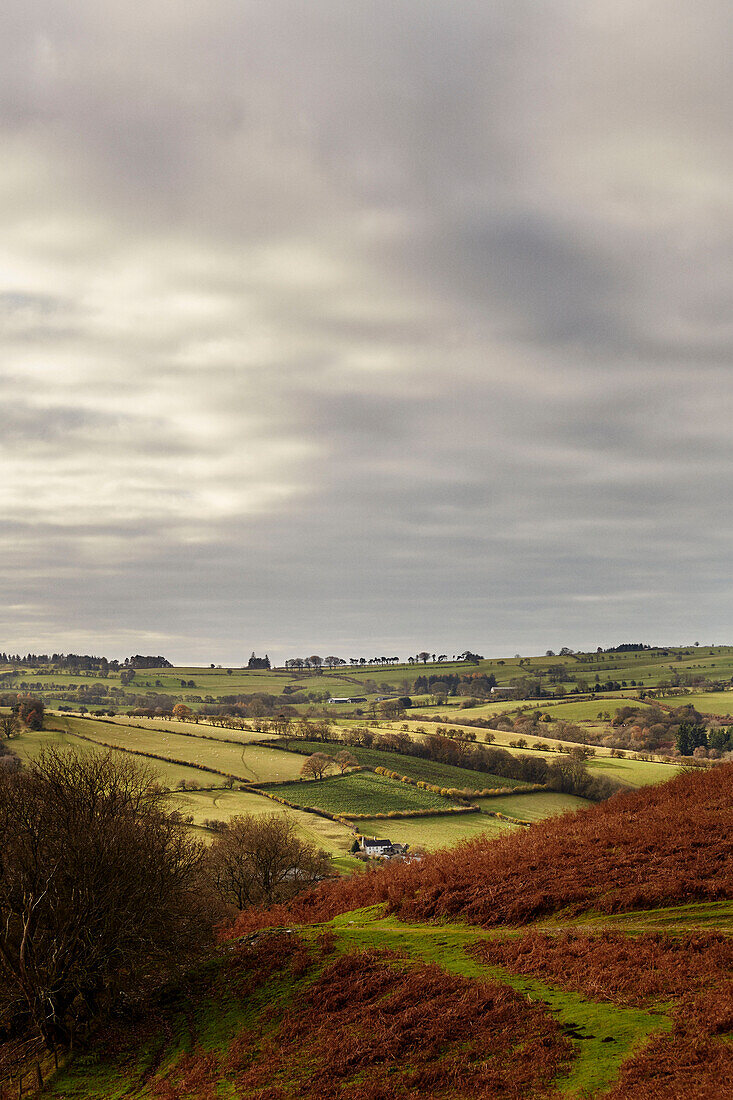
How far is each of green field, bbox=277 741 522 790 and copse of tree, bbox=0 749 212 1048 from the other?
91.2 m

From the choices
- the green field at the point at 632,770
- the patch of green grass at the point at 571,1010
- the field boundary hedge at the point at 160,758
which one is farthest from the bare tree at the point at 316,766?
the patch of green grass at the point at 571,1010

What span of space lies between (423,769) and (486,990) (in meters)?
110

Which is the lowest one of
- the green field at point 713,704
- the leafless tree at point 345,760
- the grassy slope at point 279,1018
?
the leafless tree at point 345,760

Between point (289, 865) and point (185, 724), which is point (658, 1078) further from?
point (185, 724)

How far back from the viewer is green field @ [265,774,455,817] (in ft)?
335

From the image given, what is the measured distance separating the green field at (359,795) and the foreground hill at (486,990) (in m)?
68.2

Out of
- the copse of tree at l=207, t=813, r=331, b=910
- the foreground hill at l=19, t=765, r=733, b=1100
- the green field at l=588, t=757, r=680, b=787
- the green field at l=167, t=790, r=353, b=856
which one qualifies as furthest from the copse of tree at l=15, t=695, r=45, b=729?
the foreground hill at l=19, t=765, r=733, b=1100

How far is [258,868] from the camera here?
55125 mm

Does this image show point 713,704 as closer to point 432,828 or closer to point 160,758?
point 432,828

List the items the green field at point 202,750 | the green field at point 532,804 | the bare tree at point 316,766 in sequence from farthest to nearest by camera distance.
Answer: the green field at point 202,750, the bare tree at point 316,766, the green field at point 532,804

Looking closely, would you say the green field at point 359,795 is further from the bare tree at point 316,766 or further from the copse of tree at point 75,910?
→ the copse of tree at point 75,910

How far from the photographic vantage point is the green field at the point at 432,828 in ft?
281

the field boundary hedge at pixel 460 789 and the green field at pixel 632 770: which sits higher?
the green field at pixel 632 770

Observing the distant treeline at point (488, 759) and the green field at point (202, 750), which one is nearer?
the distant treeline at point (488, 759)
